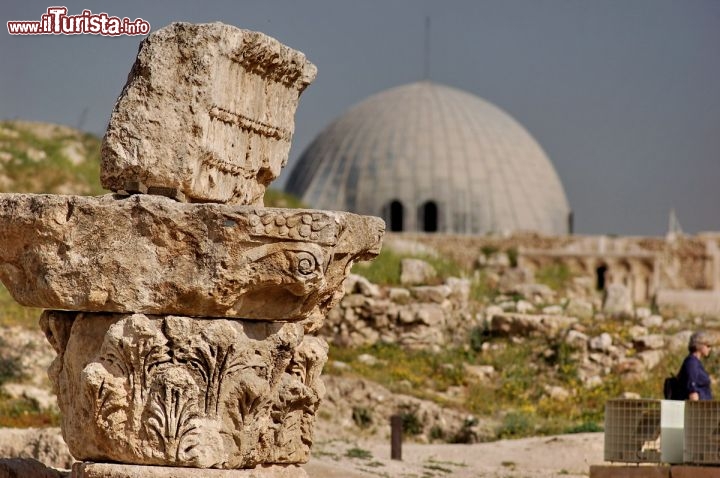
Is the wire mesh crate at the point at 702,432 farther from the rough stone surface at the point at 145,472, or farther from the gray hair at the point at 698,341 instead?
the rough stone surface at the point at 145,472

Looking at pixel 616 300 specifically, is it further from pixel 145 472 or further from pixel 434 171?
pixel 434 171

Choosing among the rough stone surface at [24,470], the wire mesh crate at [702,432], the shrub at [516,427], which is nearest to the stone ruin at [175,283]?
the rough stone surface at [24,470]

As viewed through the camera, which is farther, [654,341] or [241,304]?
[654,341]

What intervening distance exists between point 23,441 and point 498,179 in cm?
4776

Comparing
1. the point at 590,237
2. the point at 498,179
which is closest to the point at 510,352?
the point at 590,237

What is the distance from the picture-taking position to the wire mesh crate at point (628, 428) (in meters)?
10.1

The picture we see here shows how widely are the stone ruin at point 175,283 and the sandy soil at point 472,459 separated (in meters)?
4.90

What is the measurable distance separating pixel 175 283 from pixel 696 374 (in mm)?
5890

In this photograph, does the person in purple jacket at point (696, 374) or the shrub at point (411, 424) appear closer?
the person in purple jacket at point (696, 374)

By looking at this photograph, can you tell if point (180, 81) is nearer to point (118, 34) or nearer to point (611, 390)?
point (118, 34)

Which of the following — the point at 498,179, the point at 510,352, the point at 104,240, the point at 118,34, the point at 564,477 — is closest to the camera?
the point at 104,240

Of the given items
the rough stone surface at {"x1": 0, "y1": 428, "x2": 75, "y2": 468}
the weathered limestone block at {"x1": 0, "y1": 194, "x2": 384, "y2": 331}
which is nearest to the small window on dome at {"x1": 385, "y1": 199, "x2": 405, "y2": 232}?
the rough stone surface at {"x1": 0, "y1": 428, "x2": 75, "y2": 468}

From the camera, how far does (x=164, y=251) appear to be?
20.3 feet

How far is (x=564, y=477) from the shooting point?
1240 cm
